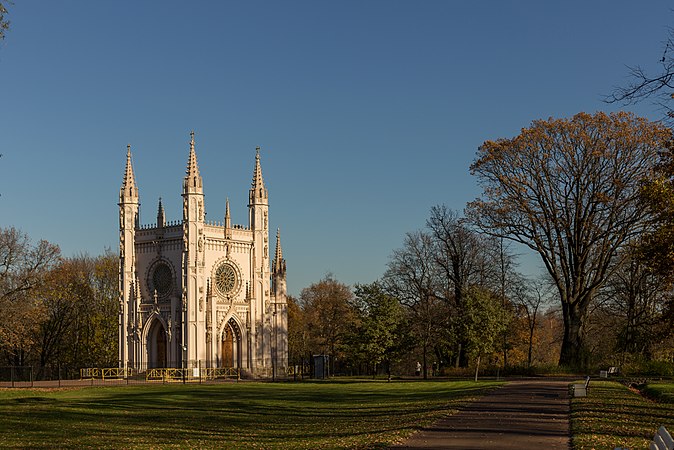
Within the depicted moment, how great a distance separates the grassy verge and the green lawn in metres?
4.00

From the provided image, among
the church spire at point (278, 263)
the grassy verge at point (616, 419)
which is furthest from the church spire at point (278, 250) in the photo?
the grassy verge at point (616, 419)

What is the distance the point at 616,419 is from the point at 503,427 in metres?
3.69

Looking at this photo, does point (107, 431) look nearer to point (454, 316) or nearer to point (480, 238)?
point (454, 316)

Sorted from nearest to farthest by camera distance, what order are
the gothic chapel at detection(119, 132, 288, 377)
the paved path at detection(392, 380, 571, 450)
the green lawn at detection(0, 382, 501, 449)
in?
the paved path at detection(392, 380, 571, 450) < the green lawn at detection(0, 382, 501, 449) < the gothic chapel at detection(119, 132, 288, 377)

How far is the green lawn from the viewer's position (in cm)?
2161

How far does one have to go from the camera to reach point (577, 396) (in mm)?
31438

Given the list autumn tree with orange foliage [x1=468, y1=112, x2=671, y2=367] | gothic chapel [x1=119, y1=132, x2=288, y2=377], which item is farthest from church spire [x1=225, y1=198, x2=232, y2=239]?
autumn tree with orange foliage [x1=468, y1=112, x2=671, y2=367]

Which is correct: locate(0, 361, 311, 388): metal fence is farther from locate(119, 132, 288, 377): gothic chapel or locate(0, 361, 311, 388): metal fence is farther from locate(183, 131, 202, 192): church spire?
locate(183, 131, 202, 192): church spire

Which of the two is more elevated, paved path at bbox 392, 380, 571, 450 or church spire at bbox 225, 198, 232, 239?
church spire at bbox 225, 198, 232, 239

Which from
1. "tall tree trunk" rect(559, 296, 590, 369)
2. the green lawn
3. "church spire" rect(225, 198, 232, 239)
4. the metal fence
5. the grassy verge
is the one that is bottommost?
the metal fence

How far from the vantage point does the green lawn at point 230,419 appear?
21609 mm

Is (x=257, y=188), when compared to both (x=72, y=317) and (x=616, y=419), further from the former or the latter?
(x=616, y=419)

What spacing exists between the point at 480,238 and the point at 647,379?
22.6 m

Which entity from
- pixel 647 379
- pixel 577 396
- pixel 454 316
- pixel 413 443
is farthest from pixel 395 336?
pixel 413 443
